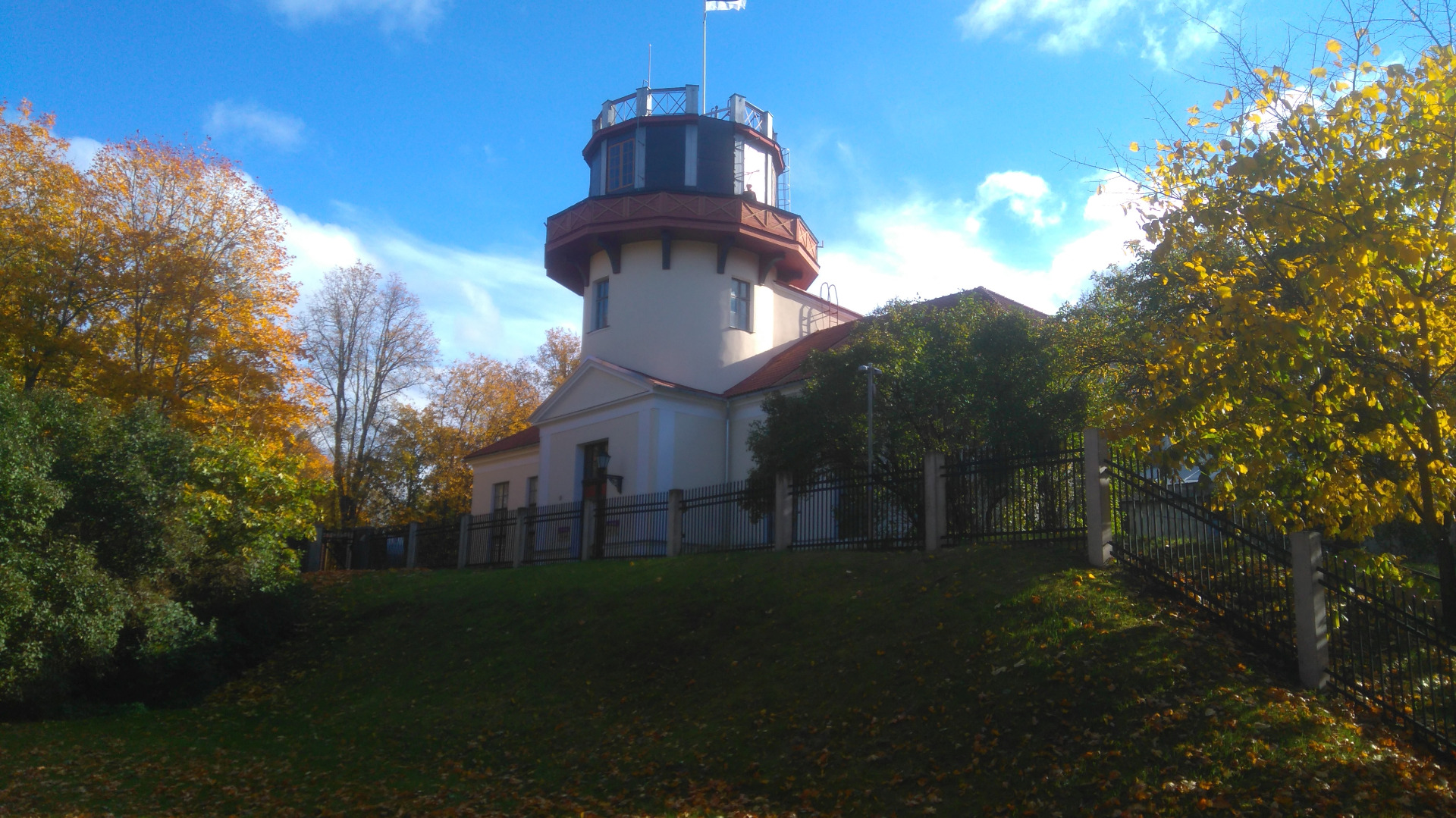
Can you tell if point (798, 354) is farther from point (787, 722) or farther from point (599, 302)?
point (787, 722)

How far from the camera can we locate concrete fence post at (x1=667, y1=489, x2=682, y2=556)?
1828 cm

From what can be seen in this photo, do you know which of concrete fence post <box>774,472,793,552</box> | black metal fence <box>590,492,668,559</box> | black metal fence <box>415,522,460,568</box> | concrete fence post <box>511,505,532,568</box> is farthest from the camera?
black metal fence <box>415,522,460,568</box>

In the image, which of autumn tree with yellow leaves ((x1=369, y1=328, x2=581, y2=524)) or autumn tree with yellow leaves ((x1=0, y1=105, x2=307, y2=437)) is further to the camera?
autumn tree with yellow leaves ((x1=369, y1=328, x2=581, y2=524))

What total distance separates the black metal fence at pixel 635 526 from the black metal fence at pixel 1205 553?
34.1 ft

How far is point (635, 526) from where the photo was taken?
20.4m

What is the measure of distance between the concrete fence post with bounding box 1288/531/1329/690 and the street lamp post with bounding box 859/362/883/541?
7019mm

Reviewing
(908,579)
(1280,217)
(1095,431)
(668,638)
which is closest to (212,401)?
(668,638)

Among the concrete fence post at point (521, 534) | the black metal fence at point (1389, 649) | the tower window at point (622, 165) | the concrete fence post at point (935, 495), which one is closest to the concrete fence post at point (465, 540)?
the concrete fence post at point (521, 534)

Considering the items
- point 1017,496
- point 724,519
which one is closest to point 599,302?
point 724,519

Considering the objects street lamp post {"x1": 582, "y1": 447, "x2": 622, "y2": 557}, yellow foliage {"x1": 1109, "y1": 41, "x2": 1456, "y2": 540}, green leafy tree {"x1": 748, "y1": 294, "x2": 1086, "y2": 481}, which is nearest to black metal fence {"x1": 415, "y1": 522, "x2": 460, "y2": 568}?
street lamp post {"x1": 582, "y1": 447, "x2": 622, "y2": 557}

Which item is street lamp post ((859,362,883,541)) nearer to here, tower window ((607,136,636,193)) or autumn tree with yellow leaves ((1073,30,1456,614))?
autumn tree with yellow leaves ((1073,30,1456,614))

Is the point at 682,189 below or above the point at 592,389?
above

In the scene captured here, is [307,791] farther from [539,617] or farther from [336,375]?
[336,375]

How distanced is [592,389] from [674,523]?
380 inches
